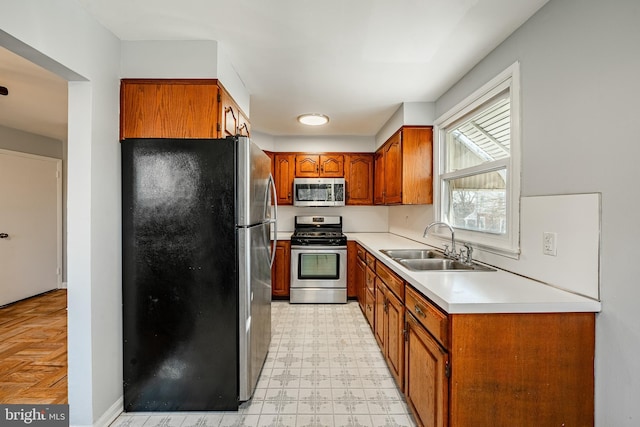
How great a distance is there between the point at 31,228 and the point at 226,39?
4.30 metres

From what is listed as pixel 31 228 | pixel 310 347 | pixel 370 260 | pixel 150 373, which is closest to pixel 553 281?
pixel 370 260

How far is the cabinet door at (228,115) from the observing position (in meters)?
2.06

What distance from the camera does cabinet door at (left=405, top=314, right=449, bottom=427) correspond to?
1329mm

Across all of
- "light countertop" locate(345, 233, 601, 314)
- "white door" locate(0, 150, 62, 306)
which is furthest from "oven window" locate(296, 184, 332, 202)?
"white door" locate(0, 150, 62, 306)

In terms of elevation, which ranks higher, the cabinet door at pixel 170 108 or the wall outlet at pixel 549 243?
the cabinet door at pixel 170 108

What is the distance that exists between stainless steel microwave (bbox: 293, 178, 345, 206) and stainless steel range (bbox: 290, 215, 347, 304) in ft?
2.09

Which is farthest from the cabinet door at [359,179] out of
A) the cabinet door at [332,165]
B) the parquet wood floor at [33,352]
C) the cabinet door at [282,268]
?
the parquet wood floor at [33,352]

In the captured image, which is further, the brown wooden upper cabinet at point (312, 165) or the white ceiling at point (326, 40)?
the brown wooden upper cabinet at point (312, 165)

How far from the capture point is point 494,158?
85.1 inches

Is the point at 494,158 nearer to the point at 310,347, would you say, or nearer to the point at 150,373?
the point at 310,347

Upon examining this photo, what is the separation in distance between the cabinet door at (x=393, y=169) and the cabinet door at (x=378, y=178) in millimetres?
182

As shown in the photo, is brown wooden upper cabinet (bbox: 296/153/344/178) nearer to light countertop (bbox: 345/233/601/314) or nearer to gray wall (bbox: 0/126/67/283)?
light countertop (bbox: 345/233/601/314)

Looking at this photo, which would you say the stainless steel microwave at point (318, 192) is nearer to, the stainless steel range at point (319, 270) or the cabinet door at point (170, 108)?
the stainless steel range at point (319, 270)

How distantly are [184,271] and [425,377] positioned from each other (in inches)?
58.8
